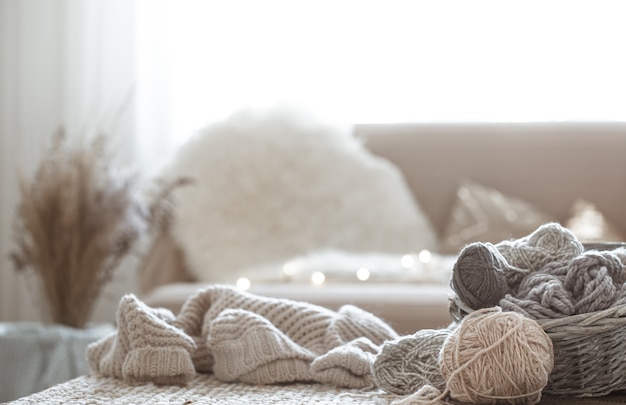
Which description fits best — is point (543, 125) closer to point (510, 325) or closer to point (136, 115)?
point (136, 115)

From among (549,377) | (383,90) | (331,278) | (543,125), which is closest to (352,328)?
(549,377)

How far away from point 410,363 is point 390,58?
7.51 ft

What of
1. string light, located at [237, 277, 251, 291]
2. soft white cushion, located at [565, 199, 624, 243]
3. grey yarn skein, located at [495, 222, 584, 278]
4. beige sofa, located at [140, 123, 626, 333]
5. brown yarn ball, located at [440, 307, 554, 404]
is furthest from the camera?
beige sofa, located at [140, 123, 626, 333]

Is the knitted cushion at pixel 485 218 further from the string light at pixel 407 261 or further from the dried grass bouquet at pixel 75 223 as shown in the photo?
the dried grass bouquet at pixel 75 223

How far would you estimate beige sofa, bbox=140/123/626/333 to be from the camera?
2484mm

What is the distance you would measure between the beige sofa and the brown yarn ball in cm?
145

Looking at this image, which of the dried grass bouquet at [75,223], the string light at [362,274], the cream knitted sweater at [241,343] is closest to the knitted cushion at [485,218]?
the string light at [362,274]

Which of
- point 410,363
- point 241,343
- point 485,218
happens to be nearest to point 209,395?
point 241,343

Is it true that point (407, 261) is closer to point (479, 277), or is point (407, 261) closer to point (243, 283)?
point (243, 283)

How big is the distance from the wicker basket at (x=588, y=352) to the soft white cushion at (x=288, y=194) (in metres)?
1.59

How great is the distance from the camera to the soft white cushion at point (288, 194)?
8.32 feet

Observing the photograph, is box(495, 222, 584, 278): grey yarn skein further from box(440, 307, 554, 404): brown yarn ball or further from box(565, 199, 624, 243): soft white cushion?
box(565, 199, 624, 243): soft white cushion

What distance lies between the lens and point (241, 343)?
43.6 inches

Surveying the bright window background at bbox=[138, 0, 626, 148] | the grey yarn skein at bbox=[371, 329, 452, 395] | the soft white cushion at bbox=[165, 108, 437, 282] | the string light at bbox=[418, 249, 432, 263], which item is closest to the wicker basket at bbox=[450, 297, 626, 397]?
the grey yarn skein at bbox=[371, 329, 452, 395]
